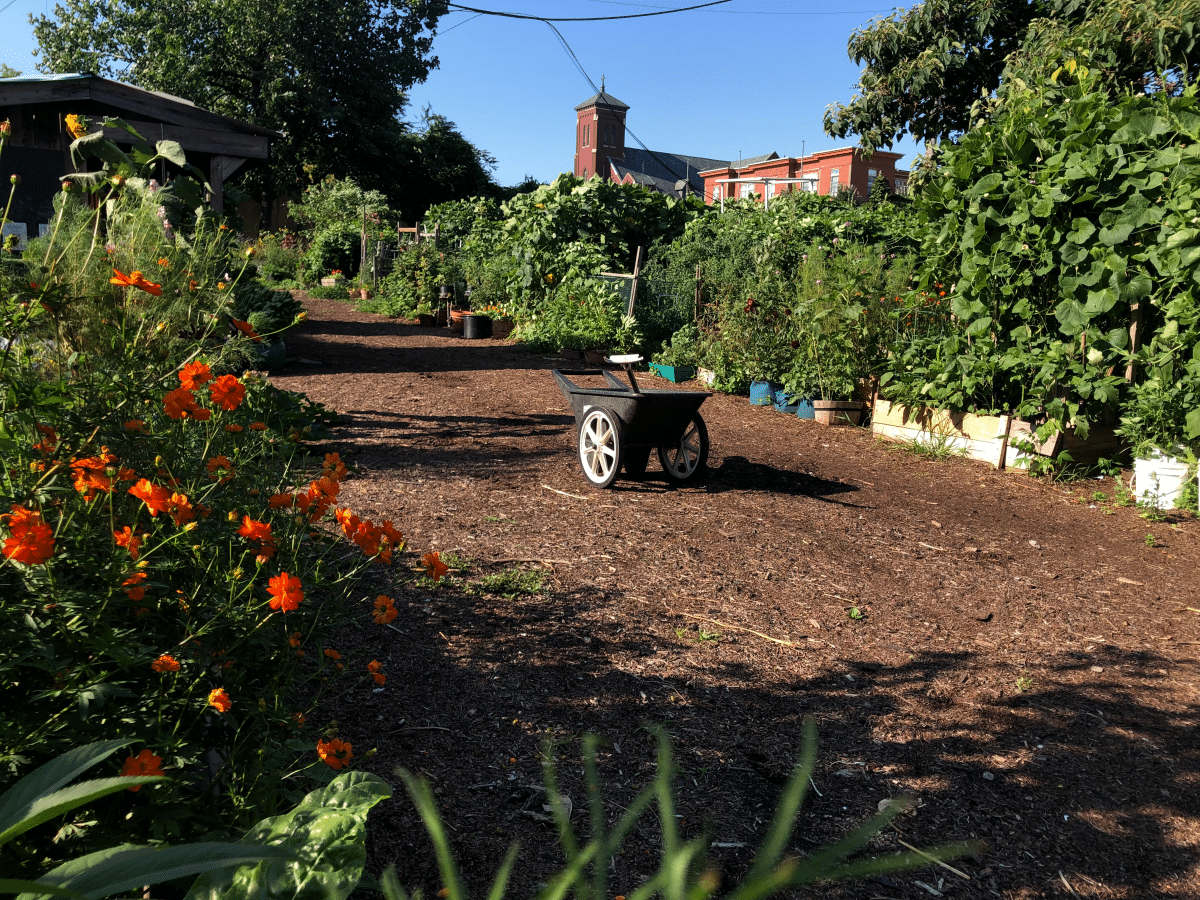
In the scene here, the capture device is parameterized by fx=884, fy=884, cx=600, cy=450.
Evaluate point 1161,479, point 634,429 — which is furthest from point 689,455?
point 1161,479

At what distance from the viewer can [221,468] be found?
2.05 m

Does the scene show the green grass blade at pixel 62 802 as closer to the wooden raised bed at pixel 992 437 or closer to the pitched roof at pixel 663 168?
the wooden raised bed at pixel 992 437

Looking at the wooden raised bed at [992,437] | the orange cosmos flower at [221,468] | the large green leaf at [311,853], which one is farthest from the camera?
the wooden raised bed at [992,437]

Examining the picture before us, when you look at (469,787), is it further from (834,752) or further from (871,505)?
(871,505)

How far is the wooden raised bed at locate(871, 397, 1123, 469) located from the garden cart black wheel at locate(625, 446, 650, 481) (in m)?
2.46

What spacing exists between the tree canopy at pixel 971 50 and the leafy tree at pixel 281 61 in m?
16.0

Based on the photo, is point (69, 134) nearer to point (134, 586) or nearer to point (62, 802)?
point (134, 586)

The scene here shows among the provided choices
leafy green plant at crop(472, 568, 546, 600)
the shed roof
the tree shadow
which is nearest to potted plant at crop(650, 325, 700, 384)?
the shed roof

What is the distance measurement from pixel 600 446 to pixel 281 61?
28.4m

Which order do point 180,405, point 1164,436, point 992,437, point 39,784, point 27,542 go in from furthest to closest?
point 992,437 < point 1164,436 < point 180,405 < point 27,542 < point 39,784

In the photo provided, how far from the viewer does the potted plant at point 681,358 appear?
977 cm

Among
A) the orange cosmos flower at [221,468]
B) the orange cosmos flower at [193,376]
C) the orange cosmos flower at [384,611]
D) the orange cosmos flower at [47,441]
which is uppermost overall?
the orange cosmos flower at [193,376]

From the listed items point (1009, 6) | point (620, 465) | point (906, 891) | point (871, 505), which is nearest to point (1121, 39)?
point (1009, 6)

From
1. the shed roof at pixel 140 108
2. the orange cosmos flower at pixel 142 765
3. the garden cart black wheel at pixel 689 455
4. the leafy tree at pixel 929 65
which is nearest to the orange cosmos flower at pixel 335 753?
the orange cosmos flower at pixel 142 765
